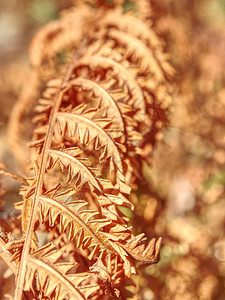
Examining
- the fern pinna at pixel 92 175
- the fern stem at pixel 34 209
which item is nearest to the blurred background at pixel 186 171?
the fern pinna at pixel 92 175

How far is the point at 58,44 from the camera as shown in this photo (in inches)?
57.6

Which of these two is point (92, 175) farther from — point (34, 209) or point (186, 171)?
point (186, 171)

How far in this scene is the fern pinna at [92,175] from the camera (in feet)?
2.42

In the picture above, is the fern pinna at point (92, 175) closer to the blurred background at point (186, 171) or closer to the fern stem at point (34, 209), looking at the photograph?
the fern stem at point (34, 209)

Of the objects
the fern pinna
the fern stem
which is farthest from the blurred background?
the fern stem

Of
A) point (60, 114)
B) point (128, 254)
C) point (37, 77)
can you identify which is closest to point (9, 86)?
point (37, 77)

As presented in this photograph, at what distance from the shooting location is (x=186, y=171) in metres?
1.87

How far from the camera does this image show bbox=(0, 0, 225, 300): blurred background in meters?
1.33

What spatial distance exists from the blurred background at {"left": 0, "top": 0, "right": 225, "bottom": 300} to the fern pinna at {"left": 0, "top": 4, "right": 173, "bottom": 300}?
0.60 feet

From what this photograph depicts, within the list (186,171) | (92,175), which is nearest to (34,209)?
(92,175)

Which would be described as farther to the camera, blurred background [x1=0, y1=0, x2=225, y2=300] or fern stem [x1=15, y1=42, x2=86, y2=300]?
blurred background [x1=0, y1=0, x2=225, y2=300]

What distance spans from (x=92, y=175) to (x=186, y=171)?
1.18 m

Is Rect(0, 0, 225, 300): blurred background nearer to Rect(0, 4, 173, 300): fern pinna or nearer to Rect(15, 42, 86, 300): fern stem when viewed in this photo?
Rect(0, 4, 173, 300): fern pinna

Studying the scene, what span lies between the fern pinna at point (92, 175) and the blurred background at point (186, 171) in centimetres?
18
